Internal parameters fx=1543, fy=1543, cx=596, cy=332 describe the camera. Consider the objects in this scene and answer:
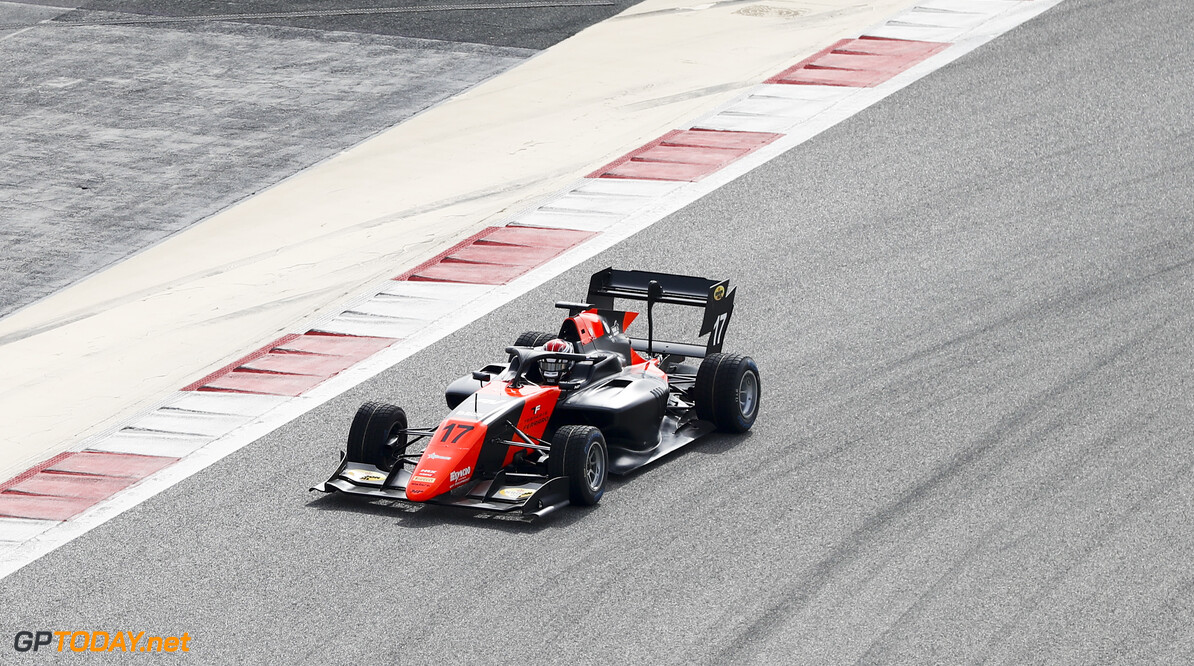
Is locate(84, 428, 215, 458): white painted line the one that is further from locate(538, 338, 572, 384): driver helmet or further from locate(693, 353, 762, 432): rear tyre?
locate(693, 353, 762, 432): rear tyre

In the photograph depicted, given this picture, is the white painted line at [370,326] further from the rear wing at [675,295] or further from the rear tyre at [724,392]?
the rear tyre at [724,392]

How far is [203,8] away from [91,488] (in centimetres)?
1507

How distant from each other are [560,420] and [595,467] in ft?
2.15

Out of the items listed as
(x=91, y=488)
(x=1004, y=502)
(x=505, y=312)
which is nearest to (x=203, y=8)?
(x=505, y=312)

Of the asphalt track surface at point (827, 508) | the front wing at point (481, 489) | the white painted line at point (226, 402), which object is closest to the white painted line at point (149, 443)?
the white painted line at point (226, 402)

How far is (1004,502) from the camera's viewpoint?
1114 cm

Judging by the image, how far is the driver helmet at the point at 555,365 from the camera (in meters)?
12.0

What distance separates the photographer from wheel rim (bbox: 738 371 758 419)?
40.8 feet

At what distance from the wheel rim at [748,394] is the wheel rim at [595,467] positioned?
1579mm

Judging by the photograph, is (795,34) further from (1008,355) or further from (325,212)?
(1008,355)

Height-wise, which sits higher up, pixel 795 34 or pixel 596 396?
pixel 795 34

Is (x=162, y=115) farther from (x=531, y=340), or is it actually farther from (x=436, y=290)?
(x=531, y=340)

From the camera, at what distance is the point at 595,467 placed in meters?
11.3

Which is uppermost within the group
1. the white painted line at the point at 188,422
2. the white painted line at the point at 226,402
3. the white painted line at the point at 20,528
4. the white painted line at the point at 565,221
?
the white painted line at the point at 565,221
